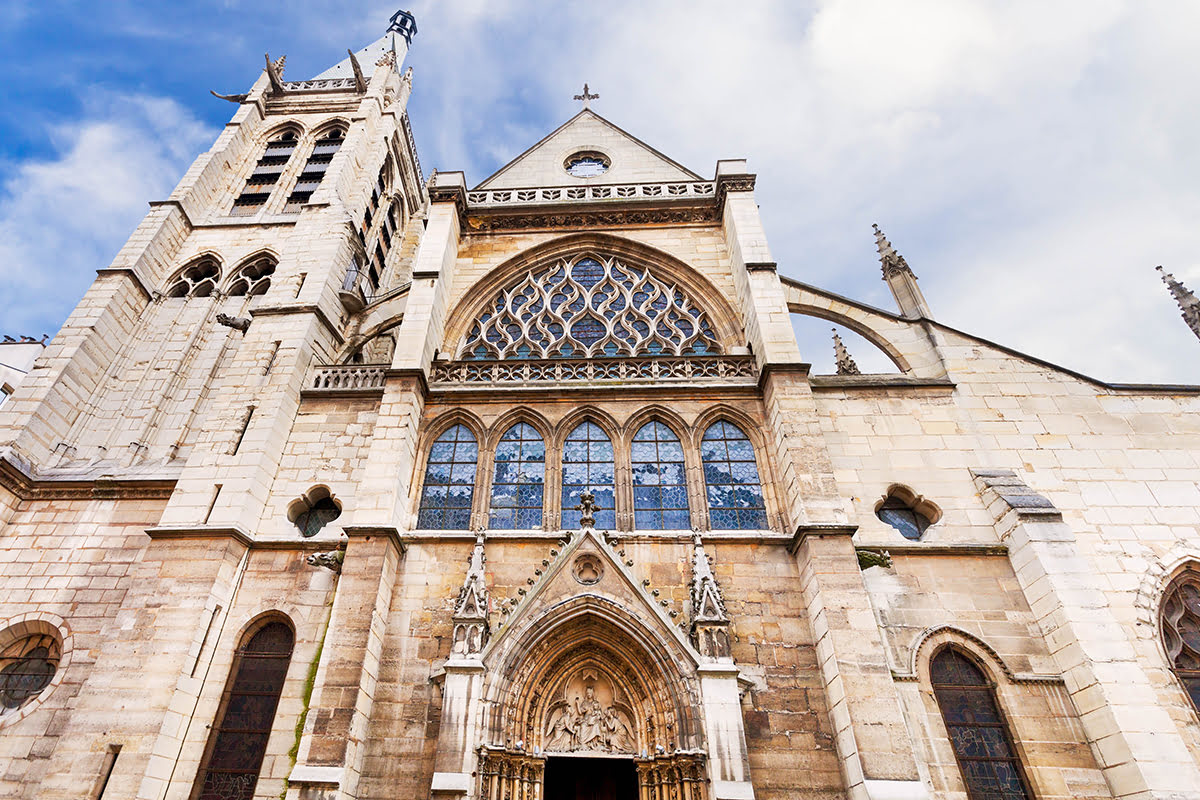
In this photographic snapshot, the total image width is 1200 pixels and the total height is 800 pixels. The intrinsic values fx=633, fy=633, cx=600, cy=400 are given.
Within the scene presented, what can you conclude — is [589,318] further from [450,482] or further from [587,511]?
[587,511]

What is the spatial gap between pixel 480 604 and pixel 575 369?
4.81m

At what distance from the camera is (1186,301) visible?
12391mm

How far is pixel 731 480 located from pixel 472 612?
14.8 feet

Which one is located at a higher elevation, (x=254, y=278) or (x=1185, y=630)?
(x=254, y=278)

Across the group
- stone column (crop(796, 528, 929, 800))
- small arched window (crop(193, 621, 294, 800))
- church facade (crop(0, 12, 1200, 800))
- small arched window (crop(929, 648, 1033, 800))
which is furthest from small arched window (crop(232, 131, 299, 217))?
small arched window (crop(929, 648, 1033, 800))

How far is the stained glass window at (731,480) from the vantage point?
9.71 metres

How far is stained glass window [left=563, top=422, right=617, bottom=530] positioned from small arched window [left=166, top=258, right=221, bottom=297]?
10.5m

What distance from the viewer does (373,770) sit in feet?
24.8

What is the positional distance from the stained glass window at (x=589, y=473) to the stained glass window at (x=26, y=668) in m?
7.74

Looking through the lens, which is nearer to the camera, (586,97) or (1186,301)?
(1186,301)

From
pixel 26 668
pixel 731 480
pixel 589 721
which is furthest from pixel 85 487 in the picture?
pixel 731 480

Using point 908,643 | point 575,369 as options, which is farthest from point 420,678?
point 908,643

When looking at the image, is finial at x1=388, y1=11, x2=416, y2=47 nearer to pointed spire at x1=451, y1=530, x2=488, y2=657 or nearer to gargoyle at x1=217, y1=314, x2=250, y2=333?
gargoyle at x1=217, y1=314, x2=250, y2=333

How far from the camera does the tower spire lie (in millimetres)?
12453
